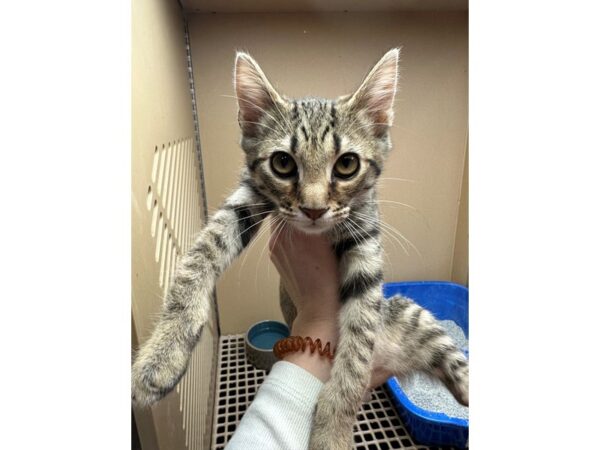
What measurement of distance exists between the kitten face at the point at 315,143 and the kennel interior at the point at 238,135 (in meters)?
0.25

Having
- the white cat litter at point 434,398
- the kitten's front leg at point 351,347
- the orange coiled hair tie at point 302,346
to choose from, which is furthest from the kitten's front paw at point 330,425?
the white cat litter at point 434,398

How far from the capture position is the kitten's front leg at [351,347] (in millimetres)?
927

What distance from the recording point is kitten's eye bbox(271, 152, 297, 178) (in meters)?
0.95

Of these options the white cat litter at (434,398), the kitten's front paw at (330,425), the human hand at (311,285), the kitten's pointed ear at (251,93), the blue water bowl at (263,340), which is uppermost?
the kitten's pointed ear at (251,93)

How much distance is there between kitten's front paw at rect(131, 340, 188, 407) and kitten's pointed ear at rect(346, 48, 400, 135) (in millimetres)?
752

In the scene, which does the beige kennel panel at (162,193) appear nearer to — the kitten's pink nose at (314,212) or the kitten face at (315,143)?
the kitten face at (315,143)

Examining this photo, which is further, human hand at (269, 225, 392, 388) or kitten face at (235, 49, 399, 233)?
human hand at (269, 225, 392, 388)

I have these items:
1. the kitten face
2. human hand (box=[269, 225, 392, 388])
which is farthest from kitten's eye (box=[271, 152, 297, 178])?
human hand (box=[269, 225, 392, 388])

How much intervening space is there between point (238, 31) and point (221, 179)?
64cm

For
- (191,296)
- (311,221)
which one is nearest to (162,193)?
(191,296)

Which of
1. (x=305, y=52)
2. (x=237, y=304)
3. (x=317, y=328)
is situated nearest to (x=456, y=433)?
(x=317, y=328)

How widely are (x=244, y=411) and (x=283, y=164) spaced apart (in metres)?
1.18

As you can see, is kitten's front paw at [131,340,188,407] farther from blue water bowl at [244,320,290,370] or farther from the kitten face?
blue water bowl at [244,320,290,370]

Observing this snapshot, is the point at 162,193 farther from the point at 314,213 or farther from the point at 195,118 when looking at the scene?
the point at 195,118
